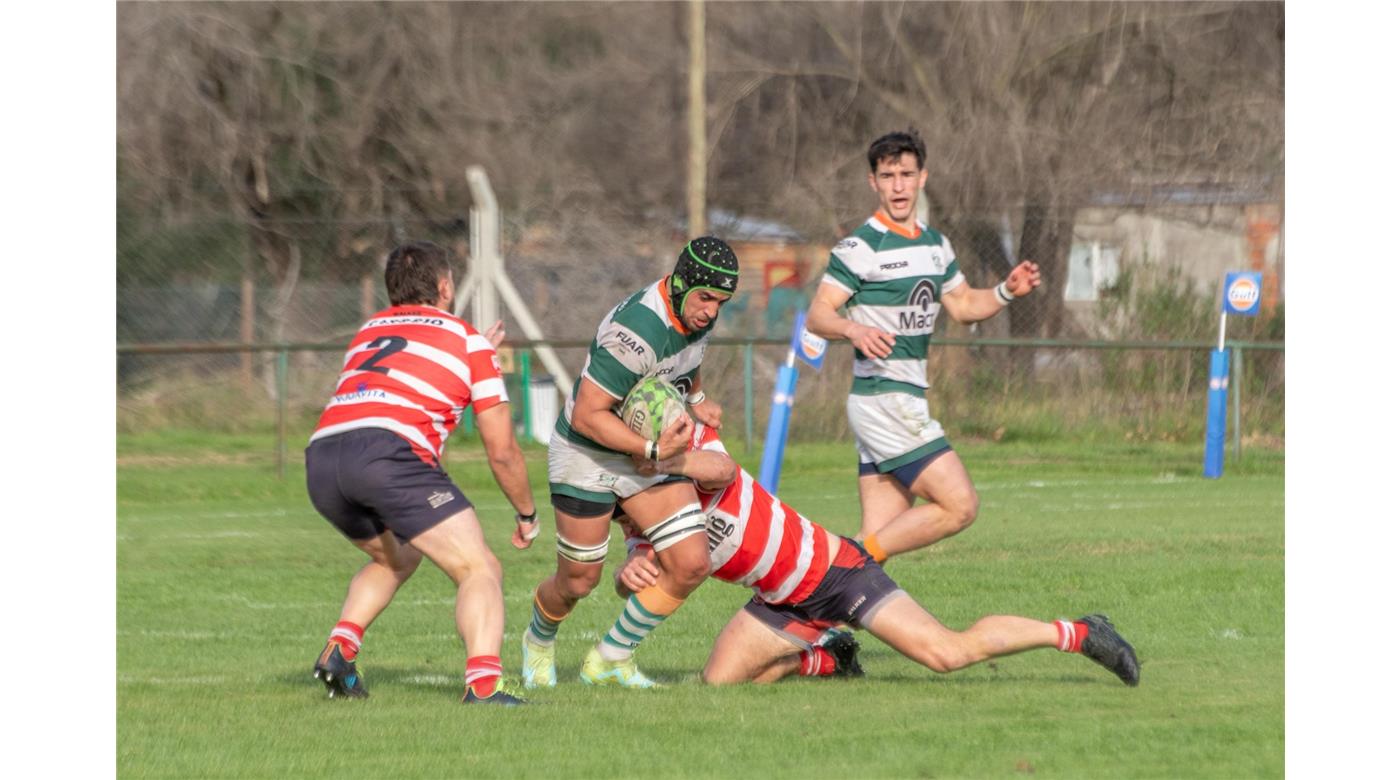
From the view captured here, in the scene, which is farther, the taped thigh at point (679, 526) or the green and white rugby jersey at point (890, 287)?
the green and white rugby jersey at point (890, 287)

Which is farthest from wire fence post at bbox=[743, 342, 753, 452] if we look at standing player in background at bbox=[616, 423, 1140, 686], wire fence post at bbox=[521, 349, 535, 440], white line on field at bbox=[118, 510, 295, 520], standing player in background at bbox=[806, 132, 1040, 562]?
standing player in background at bbox=[616, 423, 1140, 686]

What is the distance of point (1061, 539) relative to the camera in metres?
13.7

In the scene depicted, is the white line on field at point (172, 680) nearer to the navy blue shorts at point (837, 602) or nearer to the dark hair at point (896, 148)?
the navy blue shorts at point (837, 602)

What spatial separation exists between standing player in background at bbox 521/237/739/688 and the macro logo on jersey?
2205 millimetres

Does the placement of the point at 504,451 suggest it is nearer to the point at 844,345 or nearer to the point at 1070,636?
the point at 1070,636

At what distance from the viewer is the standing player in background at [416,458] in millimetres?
7395

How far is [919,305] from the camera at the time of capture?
10.0m

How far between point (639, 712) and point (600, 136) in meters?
28.4

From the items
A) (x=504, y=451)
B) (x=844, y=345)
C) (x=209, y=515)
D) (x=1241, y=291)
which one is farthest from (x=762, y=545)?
(x=844, y=345)

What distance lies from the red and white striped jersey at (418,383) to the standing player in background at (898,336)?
2.59 m

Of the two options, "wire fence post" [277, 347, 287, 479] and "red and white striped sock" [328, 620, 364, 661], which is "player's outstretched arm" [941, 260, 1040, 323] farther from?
"wire fence post" [277, 347, 287, 479]

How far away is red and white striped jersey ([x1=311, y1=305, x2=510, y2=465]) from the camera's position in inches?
297

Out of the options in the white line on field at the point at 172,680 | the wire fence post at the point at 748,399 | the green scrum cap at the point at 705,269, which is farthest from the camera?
the wire fence post at the point at 748,399

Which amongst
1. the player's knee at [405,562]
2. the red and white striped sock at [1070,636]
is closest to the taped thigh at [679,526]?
the player's knee at [405,562]
